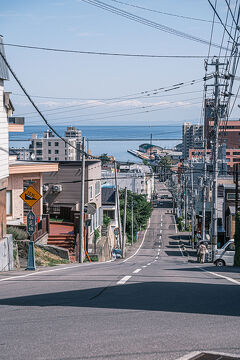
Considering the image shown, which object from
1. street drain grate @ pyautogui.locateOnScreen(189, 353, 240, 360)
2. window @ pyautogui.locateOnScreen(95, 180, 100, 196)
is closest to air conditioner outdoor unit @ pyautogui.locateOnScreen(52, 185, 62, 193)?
window @ pyautogui.locateOnScreen(95, 180, 100, 196)

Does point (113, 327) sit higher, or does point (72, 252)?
point (113, 327)

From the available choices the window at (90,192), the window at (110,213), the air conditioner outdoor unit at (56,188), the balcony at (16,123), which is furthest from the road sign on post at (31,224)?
the window at (110,213)

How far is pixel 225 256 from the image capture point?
31141 millimetres

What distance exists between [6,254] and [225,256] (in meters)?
17.4

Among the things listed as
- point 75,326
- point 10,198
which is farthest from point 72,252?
point 75,326

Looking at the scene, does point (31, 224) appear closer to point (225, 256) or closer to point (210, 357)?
point (210, 357)

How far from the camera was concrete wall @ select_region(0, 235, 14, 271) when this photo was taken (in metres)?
17.5

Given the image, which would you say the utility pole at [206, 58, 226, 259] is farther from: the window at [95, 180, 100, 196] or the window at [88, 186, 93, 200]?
the window at [95, 180, 100, 196]

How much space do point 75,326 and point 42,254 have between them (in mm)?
16772

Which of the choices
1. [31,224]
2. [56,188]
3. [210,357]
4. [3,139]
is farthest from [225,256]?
[210,357]

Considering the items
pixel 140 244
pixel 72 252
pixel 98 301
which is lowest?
pixel 140 244

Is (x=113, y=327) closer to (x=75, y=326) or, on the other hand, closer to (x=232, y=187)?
(x=75, y=326)

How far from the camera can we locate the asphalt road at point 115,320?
5.86 metres

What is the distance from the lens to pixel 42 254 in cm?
2339
